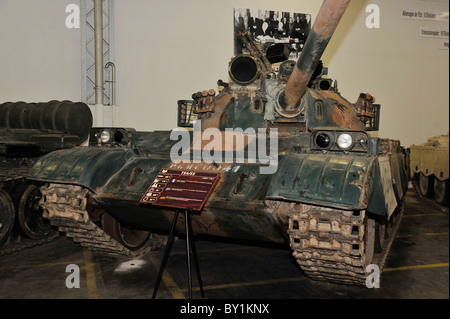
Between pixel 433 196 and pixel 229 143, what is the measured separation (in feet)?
26.7

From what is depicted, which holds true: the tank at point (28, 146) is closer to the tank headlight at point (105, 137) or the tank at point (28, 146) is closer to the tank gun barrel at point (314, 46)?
the tank headlight at point (105, 137)

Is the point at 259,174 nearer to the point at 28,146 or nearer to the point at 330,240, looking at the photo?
the point at 330,240

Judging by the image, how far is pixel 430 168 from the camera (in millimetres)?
10445

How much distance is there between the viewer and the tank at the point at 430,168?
984cm

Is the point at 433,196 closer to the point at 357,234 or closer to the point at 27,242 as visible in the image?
the point at 357,234

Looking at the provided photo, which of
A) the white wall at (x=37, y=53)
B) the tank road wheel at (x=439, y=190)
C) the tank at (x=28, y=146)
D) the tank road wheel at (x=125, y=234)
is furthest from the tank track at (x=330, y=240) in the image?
the white wall at (x=37, y=53)

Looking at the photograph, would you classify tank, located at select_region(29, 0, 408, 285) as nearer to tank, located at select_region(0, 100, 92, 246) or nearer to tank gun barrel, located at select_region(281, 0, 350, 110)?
tank gun barrel, located at select_region(281, 0, 350, 110)

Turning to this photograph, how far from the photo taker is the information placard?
423 cm

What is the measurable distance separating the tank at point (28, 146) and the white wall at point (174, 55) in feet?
6.93

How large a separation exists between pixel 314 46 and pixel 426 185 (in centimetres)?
872

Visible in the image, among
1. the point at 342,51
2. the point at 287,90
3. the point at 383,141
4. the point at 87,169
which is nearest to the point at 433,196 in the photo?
the point at 342,51

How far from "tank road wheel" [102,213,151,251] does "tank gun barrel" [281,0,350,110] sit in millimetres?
3025

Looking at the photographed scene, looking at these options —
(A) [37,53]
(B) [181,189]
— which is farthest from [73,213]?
(A) [37,53]

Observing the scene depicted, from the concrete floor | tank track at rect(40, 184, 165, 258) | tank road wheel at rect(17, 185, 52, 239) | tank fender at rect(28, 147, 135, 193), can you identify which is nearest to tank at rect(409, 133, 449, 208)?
the concrete floor
